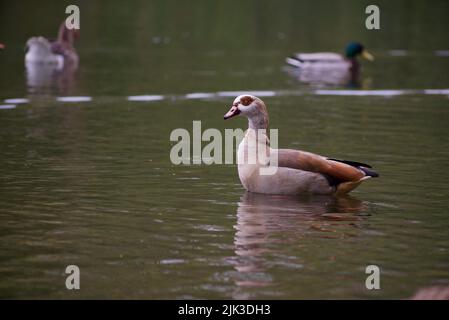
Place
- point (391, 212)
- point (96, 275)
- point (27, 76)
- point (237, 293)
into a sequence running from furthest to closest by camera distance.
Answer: point (27, 76) < point (391, 212) < point (96, 275) < point (237, 293)

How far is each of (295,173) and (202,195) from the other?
1330 millimetres

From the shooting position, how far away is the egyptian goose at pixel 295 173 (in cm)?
1423

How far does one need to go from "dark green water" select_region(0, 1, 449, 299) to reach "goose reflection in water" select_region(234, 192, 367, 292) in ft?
0.09

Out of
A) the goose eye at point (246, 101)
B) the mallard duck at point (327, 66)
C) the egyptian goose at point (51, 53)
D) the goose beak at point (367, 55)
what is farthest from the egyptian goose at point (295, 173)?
the goose beak at point (367, 55)

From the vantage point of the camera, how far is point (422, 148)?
61.2 ft

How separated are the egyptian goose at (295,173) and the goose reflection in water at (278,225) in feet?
0.47

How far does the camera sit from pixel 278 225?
1265 centimetres

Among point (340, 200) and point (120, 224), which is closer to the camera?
point (120, 224)

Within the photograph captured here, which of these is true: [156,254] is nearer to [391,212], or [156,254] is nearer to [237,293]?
[237,293]

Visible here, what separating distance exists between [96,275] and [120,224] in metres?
2.23

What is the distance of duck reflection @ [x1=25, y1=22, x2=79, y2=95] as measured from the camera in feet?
102

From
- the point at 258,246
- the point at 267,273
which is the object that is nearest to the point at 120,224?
the point at 258,246
